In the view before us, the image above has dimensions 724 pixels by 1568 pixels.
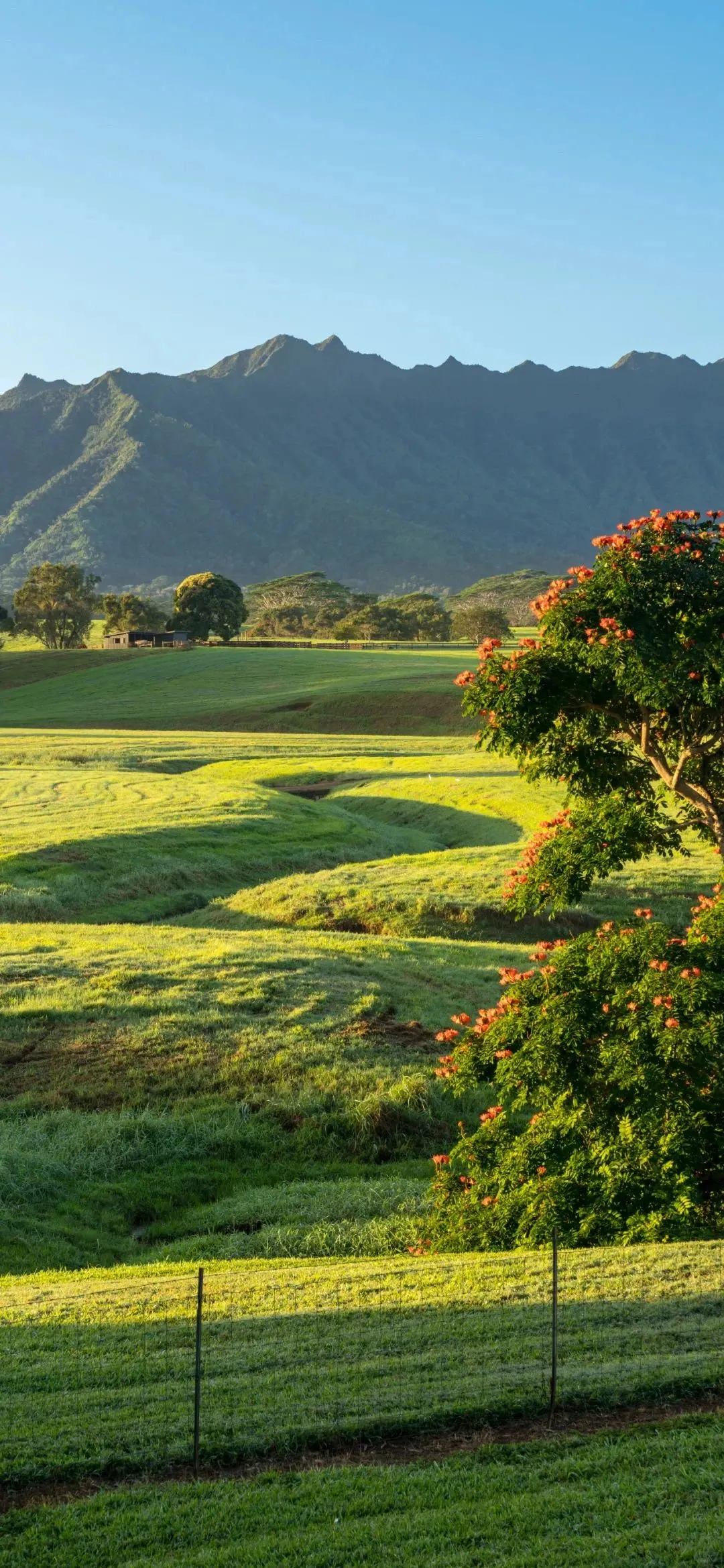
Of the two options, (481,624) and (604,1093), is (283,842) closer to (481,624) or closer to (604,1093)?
(604,1093)

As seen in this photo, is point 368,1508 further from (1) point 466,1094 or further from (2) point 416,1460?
(1) point 466,1094

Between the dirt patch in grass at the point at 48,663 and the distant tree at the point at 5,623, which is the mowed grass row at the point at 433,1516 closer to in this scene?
the dirt patch in grass at the point at 48,663

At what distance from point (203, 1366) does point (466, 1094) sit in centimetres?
1375

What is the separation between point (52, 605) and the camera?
158m

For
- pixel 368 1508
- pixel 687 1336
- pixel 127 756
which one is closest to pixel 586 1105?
pixel 687 1336

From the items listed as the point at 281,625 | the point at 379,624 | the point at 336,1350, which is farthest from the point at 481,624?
the point at 336,1350

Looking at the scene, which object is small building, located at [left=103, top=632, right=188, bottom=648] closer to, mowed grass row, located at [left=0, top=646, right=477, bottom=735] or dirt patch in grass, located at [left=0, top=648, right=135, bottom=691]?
dirt patch in grass, located at [left=0, top=648, right=135, bottom=691]

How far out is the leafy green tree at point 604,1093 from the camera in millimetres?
14445

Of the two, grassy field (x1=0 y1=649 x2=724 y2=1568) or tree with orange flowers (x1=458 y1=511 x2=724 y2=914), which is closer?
grassy field (x1=0 y1=649 x2=724 y2=1568)

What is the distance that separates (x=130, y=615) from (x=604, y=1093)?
153870 millimetres

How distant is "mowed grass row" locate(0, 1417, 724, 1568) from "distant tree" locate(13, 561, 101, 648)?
15444 centimetres

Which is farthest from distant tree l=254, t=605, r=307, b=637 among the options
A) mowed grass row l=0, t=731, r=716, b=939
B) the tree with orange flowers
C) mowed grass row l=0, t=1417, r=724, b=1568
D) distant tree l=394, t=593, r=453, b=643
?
mowed grass row l=0, t=1417, r=724, b=1568

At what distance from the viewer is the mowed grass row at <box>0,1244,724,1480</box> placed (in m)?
10.1

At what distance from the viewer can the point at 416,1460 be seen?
32.0 feet
